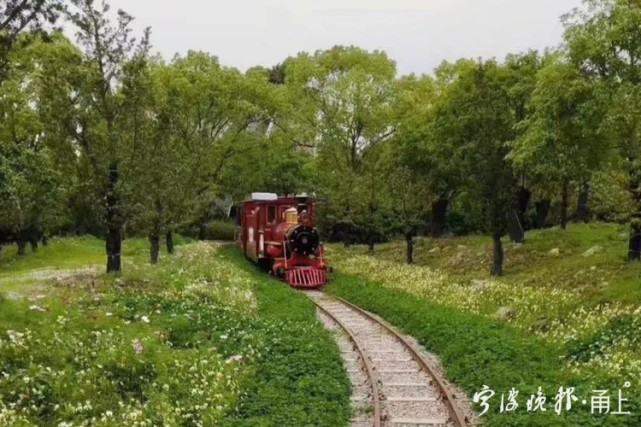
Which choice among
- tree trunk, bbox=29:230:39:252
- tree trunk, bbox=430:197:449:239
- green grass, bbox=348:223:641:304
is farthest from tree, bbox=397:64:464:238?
tree trunk, bbox=29:230:39:252

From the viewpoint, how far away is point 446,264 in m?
32.8

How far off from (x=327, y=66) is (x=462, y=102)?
1799 cm

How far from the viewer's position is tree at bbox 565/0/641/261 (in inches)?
856

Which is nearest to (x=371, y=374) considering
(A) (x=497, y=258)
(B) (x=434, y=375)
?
(B) (x=434, y=375)

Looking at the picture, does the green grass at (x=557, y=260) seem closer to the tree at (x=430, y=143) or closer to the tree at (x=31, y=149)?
the tree at (x=430, y=143)

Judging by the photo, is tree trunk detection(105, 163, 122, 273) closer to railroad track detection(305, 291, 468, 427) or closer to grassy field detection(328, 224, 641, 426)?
grassy field detection(328, 224, 641, 426)

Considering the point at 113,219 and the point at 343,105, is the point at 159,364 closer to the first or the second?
the point at 113,219

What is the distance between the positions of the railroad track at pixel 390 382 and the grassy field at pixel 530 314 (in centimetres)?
62

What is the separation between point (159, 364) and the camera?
11797 millimetres

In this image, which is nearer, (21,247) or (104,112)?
(104,112)

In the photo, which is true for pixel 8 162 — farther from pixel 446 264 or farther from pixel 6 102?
pixel 446 264

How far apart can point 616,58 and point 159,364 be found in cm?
2052

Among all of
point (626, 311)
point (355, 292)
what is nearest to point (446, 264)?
point (355, 292)

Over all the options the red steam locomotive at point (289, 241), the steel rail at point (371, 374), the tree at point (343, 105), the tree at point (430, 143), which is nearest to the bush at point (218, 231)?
the tree at point (343, 105)
